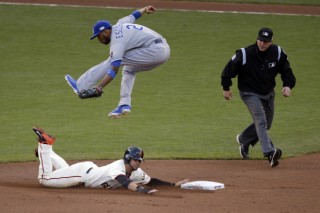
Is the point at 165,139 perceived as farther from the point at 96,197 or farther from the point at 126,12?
the point at 126,12

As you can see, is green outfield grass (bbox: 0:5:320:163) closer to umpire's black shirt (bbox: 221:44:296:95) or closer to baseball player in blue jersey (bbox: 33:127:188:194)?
umpire's black shirt (bbox: 221:44:296:95)

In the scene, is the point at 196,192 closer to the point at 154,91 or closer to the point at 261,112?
the point at 261,112

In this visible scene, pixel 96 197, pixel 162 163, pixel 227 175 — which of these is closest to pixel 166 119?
pixel 162 163

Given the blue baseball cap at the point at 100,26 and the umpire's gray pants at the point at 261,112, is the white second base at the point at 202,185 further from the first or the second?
the blue baseball cap at the point at 100,26

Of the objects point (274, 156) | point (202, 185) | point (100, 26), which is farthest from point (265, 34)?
point (202, 185)

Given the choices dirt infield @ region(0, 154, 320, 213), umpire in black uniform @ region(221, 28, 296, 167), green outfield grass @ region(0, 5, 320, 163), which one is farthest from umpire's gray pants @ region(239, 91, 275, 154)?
green outfield grass @ region(0, 5, 320, 163)
